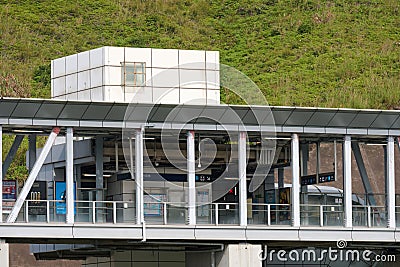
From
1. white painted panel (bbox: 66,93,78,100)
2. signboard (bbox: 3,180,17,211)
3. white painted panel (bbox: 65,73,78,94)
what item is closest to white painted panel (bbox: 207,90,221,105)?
white painted panel (bbox: 66,93,78,100)

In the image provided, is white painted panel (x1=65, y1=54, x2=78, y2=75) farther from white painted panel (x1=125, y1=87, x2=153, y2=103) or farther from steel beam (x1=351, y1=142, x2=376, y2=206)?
steel beam (x1=351, y1=142, x2=376, y2=206)

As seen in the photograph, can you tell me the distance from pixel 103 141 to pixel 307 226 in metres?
9.61

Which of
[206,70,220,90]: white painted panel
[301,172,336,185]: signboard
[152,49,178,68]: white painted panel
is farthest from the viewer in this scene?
[206,70,220,90]: white painted panel

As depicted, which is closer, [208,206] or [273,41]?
[208,206]

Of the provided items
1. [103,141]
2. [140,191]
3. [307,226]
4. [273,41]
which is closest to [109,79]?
[103,141]

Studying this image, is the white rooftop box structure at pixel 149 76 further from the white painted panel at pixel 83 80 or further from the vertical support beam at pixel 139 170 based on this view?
the vertical support beam at pixel 139 170

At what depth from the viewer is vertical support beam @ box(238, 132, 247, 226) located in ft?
166

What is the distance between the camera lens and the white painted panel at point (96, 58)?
181 ft

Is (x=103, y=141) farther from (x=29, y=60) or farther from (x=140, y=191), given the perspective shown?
(x=29, y=60)

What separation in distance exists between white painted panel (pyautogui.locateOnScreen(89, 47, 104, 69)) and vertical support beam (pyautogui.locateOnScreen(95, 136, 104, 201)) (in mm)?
4418

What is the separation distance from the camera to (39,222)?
47.3m

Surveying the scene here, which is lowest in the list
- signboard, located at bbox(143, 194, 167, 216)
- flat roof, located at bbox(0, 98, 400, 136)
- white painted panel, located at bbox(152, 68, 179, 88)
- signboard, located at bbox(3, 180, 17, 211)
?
signboard, located at bbox(143, 194, 167, 216)

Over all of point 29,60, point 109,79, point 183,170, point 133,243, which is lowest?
point 133,243

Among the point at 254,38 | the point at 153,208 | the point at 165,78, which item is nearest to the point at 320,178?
the point at 165,78
